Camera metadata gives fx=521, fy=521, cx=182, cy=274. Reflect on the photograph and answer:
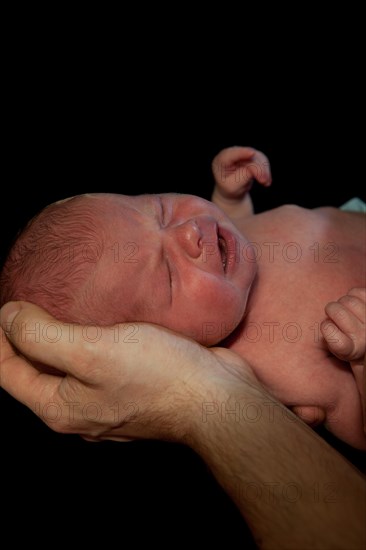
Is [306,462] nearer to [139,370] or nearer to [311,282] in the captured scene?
[139,370]

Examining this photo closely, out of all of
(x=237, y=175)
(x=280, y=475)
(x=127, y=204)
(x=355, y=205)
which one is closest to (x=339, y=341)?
(x=280, y=475)

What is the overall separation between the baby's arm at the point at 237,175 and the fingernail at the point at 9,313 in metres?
0.95

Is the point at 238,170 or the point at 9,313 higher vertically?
the point at 238,170

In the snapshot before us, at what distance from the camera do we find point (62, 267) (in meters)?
1.41

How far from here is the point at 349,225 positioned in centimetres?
189

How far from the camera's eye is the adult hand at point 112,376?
122 cm

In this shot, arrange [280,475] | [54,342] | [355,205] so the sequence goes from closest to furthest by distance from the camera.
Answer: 1. [280,475]
2. [54,342]
3. [355,205]

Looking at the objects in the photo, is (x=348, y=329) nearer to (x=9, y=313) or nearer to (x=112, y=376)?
(x=112, y=376)

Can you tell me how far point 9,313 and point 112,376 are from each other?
0.32 metres

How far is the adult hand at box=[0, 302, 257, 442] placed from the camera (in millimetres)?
1222

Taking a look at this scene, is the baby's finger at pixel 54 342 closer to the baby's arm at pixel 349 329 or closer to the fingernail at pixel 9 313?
the fingernail at pixel 9 313

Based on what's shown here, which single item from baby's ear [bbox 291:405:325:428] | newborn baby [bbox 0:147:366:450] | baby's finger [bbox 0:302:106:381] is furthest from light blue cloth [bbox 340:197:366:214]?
baby's finger [bbox 0:302:106:381]

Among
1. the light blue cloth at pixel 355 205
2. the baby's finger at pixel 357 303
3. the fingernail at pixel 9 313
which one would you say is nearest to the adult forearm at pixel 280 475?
the baby's finger at pixel 357 303

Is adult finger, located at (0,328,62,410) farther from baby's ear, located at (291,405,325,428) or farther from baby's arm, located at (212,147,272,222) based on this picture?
baby's arm, located at (212,147,272,222)
